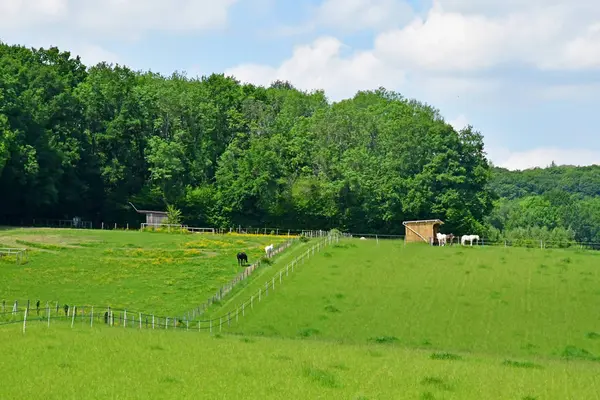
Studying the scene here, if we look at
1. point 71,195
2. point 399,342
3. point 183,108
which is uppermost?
point 183,108

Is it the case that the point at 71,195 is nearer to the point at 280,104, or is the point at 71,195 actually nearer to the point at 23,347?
the point at 280,104

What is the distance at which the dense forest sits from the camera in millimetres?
98250

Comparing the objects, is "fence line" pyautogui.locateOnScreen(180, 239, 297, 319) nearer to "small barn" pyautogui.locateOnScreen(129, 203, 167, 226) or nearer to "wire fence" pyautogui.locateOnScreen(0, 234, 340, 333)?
"wire fence" pyautogui.locateOnScreen(0, 234, 340, 333)

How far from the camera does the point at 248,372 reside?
82.9 feet

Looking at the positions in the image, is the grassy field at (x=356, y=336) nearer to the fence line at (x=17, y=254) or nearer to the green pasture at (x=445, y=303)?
the green pasture at (x=445, y=303)

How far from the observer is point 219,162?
358 ft

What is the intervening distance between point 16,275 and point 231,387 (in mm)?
42310

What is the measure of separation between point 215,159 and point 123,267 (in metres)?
50.2

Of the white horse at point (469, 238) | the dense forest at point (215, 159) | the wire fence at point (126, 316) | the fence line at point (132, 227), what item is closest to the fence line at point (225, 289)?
the wire fence at point (126, 316)

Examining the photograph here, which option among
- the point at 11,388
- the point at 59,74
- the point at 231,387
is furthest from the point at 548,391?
Result: the point at 59,74

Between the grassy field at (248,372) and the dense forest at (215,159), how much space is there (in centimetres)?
6465

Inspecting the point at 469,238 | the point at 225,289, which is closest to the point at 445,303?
the point at 225,289

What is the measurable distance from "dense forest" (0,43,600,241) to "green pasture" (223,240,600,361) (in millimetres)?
34058

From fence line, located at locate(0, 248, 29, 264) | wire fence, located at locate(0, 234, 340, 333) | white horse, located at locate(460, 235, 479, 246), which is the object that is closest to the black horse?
wire fence, located at locate(0, 234, 340, 333)
